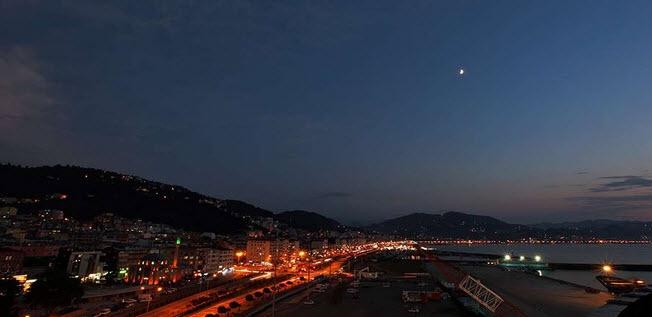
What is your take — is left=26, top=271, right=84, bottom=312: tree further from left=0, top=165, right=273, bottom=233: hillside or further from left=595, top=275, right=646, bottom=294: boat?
left=0, top=165, right=273, bottom=233: hillside

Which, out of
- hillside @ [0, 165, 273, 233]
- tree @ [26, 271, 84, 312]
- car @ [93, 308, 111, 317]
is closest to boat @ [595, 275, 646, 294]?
car @ [93, 308, 111, 317]

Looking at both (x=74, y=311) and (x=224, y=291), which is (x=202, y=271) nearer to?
(x=224, y=291)

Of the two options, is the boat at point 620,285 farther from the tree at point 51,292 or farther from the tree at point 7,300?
the tree at point 7,300

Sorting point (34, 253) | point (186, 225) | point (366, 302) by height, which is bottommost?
point (366, 302)

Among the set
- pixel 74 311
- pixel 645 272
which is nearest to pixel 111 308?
pixel 74 311

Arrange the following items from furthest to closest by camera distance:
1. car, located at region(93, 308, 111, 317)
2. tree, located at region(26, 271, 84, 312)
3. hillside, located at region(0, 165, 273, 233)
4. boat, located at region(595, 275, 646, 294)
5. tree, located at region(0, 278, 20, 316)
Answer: hillside, located at region(0, 165, 273, 233)
boat, located at region(595, 275, 646, 294)
tree, located at region(26, 271, 84, 312)
car, located at region(93, 308, 111, 317)
tree, located at region(0, 278, 20, 316)
